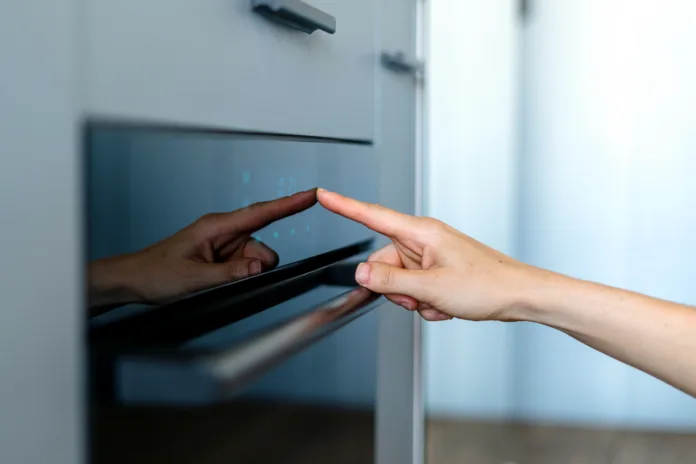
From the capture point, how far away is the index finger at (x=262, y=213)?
498mm

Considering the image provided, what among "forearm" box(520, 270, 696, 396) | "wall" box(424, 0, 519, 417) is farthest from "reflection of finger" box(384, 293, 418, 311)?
"wall" box(424, 0, 519, 417)

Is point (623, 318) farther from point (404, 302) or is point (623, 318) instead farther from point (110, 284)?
point (110, 284)

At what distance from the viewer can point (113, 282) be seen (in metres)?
0.38

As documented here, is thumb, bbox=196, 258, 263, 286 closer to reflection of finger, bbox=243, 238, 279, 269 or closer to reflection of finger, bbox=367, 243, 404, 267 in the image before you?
reflection of finger, bbox=243, 238, 279, 269

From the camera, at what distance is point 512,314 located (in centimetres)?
72

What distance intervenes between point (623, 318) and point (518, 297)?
11 cm

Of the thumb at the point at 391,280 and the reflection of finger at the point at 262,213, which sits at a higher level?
the reflection of finger at the point at 262,213

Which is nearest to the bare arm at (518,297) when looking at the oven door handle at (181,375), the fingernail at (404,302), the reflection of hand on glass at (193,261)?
the fingernail at (404,302)

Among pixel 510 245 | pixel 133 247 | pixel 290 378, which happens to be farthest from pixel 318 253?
pixel 510 245

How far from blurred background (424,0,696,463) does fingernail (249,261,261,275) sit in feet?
4.37

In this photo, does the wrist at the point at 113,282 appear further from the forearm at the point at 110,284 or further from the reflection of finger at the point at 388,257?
the reflection of finger at the point at 388,257

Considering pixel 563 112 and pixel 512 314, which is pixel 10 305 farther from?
pixel 563 112

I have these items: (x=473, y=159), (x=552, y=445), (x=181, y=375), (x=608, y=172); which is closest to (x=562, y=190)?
(x=608, y=172)

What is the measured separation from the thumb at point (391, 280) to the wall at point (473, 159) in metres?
1.13
